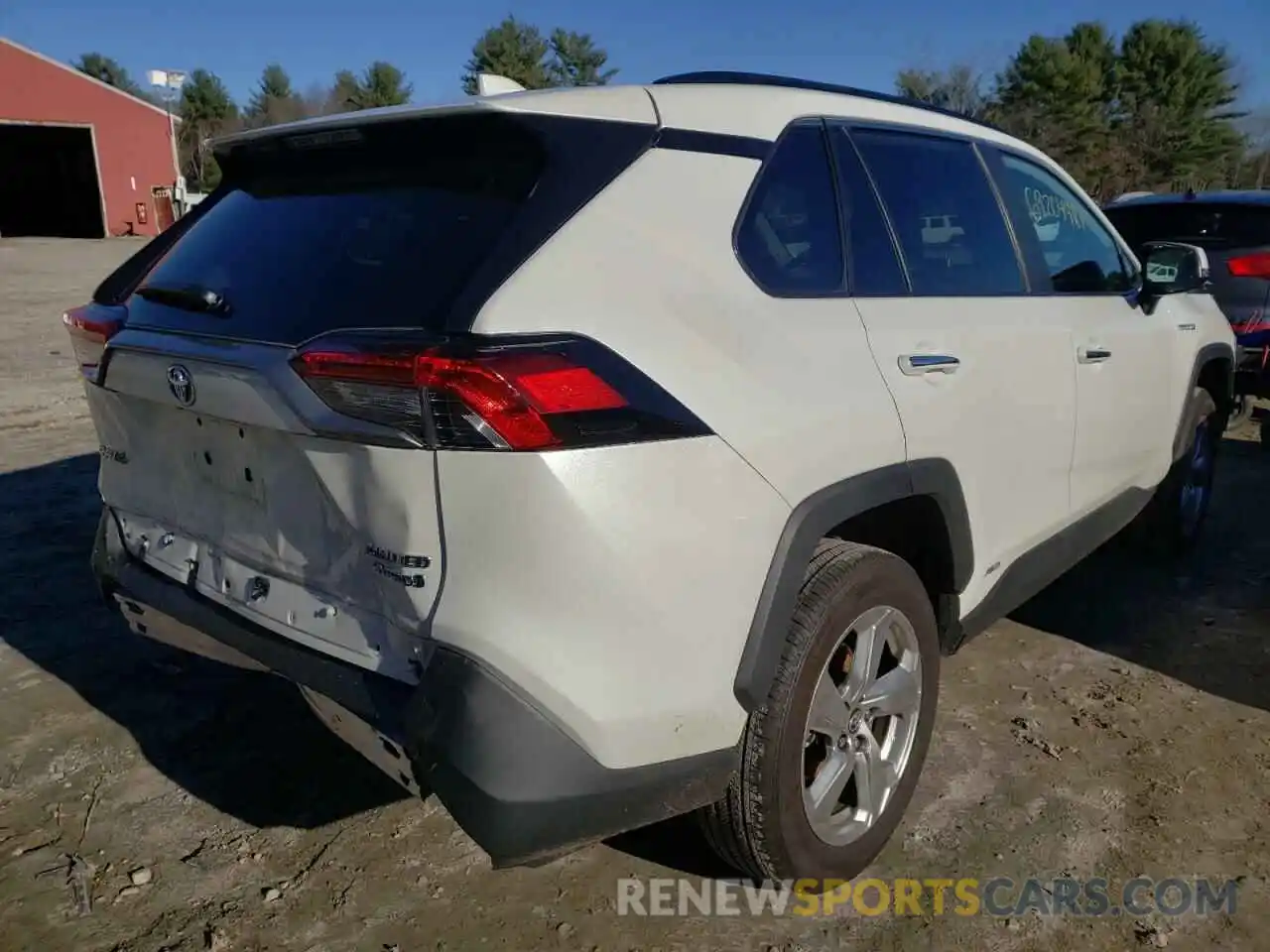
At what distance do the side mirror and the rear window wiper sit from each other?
3309mm

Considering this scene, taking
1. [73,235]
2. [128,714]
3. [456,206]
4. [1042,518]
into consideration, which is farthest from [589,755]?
[73,235]

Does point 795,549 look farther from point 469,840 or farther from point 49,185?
point 49,185

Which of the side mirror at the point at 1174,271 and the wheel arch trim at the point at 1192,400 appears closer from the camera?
the side mirror at the point at 1174,271

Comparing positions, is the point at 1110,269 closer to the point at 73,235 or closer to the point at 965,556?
the point at 965,556

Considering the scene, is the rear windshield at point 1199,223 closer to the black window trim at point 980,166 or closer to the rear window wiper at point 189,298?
the black window trim at point 980,166

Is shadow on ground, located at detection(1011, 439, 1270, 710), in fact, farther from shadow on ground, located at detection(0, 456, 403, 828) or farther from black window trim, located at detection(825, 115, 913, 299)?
shadow on ground, located at detection(0, 456, 403, 828)

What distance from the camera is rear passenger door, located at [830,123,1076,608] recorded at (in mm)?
2406

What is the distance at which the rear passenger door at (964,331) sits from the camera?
94.7 inches

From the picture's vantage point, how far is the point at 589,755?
1.78 meters

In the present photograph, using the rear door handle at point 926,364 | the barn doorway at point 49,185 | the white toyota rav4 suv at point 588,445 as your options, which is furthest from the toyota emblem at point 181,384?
the barn doorway at point 49,185

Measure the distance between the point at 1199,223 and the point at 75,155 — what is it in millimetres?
38102

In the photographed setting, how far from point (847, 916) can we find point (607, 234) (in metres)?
1.69

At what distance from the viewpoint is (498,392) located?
1.66m

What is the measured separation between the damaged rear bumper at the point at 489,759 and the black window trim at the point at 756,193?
983mm
